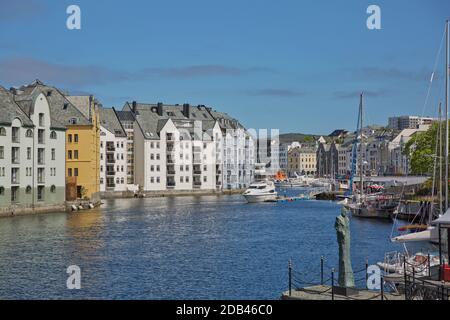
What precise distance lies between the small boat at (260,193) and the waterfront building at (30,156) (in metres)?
52.2

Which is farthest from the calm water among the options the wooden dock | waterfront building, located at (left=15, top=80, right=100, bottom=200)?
waterfront building, located at (left=15, top=80, right=100, bottom=200)

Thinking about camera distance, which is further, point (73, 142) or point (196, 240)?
point (73, 142)

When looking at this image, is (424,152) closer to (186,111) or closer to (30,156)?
(30,156)

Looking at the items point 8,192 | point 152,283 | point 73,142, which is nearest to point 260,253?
point 152,283

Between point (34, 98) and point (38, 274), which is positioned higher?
point (34, 98)

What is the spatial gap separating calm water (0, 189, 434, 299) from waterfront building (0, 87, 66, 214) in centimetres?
555

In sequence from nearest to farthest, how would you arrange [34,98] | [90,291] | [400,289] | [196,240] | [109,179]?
1. [400,289]
2. [90,291]
3. [196,240]
4. [34,98]
5. [109,179]

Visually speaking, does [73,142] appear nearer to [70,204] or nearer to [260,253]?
[70,204]

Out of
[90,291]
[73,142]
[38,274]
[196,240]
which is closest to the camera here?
[90,291]

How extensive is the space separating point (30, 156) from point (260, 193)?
62.9 metres

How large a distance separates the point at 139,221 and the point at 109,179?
7732 centimetres

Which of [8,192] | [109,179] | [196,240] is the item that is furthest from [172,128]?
Result: [196,240]

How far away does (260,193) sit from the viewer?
149 meters

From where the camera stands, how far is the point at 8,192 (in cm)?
9281
